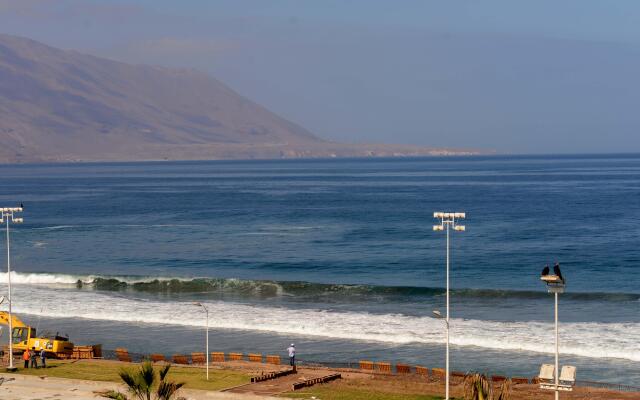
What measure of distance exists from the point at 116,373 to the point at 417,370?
38.3ft

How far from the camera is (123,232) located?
104m

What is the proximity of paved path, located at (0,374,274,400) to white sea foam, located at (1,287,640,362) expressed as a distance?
45.7 feet

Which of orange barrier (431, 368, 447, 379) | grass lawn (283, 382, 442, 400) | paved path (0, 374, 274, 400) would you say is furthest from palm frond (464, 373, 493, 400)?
orange barrier (431, 368, 447, 379)

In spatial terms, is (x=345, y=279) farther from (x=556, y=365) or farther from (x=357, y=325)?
(x=556, y=365)

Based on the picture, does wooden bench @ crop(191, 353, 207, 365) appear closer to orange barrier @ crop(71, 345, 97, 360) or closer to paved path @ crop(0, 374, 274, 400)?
orange barrier @ crop(71, 345, 97, 360)

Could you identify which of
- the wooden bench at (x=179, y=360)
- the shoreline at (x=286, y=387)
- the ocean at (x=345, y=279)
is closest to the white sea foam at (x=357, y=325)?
the ocean at (x=345, y=279)

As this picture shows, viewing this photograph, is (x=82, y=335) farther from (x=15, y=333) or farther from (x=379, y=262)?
(x=379, y=262)

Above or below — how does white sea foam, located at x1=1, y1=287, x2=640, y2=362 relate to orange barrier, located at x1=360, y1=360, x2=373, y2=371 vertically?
above

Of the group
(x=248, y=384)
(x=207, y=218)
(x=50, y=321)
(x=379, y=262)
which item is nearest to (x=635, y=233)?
(x=379, y=262)

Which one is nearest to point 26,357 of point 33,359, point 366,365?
point 33,359

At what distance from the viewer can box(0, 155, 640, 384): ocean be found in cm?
4678

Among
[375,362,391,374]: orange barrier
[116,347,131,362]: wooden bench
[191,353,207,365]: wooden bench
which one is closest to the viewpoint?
[375,362,391,374]: orange barrier

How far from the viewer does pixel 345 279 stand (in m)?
68.6

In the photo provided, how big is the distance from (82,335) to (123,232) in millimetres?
53590
